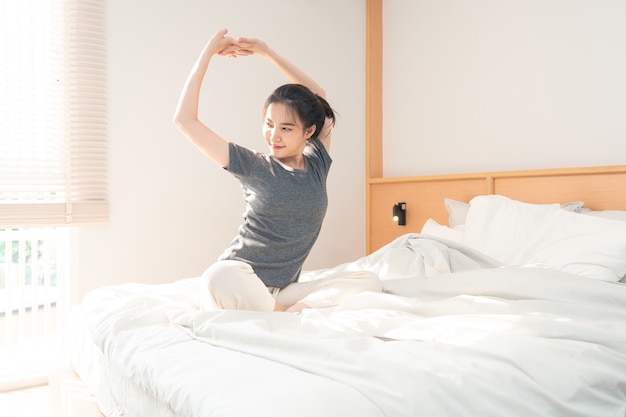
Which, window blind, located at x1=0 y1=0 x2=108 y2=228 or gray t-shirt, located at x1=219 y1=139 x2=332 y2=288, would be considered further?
window blind, located at x1=0 y1=0 x2=108 y2=228

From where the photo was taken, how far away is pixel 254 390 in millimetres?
946

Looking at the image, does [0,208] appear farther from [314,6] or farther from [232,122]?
[314,6]

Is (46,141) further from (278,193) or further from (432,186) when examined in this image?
(432,186)

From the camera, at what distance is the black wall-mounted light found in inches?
134

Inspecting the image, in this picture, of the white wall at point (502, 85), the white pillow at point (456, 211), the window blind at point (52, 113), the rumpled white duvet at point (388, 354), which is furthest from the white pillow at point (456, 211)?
the window blind at point (52, 113)

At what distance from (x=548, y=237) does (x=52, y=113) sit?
2277mm

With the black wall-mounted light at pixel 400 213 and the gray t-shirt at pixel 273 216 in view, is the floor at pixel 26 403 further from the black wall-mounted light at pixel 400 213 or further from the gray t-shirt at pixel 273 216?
the black wall-mounted light at pixel 400 213

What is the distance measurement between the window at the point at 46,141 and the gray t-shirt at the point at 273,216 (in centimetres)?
134

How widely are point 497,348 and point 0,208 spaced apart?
235 cm

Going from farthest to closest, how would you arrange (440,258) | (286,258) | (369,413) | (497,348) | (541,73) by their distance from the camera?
1. (541,73)
2. (440,258)
3. (286,258)
4. (497,348)
5. (369,413)

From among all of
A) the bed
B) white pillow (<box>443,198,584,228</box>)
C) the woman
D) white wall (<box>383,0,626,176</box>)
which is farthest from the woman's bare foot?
white wall (<box>383,0,626,176</box>)

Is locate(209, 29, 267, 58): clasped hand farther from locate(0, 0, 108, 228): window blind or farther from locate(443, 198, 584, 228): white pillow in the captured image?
locate(443, 198, 584, 228): white pillow

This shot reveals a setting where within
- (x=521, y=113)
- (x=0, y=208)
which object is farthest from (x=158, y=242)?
(x=521, y=113)

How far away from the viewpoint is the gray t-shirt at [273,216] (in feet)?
5.86
